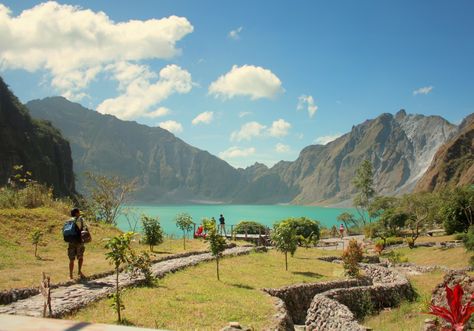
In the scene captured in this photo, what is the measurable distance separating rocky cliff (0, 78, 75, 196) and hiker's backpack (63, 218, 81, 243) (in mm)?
85641

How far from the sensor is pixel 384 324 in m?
15.4

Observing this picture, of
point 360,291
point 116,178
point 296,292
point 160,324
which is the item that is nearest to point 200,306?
point 160,324

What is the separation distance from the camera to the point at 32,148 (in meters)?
115

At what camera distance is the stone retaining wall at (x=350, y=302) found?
15312 millimetres

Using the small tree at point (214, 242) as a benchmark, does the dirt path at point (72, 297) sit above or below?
below

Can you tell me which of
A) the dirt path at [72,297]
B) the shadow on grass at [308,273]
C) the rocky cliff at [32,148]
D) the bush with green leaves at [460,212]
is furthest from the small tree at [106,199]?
the rocky cliff at [32,148]

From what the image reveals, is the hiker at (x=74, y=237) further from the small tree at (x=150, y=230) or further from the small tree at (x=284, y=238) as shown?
the small tree at (x=284, y=238)

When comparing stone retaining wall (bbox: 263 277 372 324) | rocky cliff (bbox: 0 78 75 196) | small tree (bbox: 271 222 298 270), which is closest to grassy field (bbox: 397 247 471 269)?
small tree (bbox: 271 222 298 270)

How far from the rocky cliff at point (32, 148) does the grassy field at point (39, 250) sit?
7283 cm

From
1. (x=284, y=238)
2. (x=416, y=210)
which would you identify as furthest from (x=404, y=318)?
(x=416, y=210)

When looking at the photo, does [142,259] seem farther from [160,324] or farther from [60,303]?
[160,324]

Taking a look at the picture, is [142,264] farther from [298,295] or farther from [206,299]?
[298,295]

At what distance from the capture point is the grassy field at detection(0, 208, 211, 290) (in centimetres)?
1606

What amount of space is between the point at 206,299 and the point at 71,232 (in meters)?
5.38
